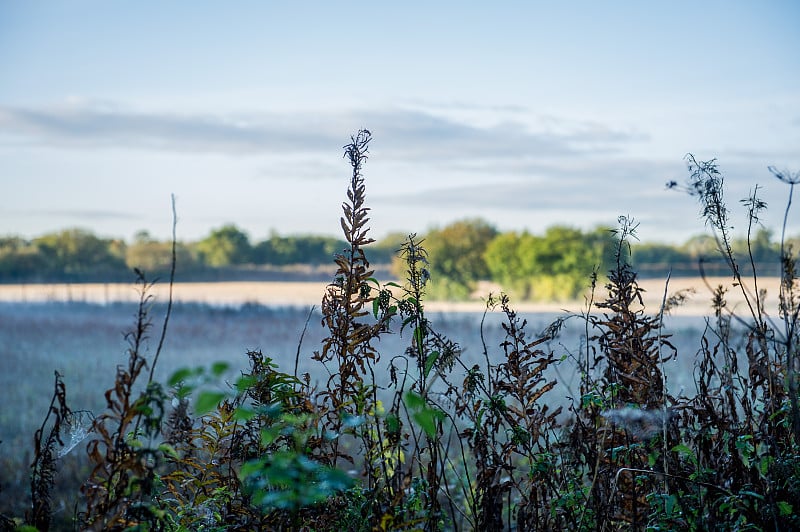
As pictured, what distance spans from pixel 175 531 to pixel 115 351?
16.9 m

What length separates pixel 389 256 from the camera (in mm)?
53656

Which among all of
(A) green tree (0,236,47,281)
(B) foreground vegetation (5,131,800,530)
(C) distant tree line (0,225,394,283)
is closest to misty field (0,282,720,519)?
(B) foreground vegetation (5,131,800,530)

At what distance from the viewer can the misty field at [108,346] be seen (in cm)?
995

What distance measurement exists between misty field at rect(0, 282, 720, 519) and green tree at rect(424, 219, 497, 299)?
30680mm

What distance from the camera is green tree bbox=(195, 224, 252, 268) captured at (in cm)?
4816

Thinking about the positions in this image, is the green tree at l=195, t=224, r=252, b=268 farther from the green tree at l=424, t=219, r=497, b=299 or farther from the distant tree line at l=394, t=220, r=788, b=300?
the green tree at l=424, t=219, r=497, b=299

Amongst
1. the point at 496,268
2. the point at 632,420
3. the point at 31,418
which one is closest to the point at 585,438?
the point at 632,420

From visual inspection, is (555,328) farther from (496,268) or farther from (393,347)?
(496,268)

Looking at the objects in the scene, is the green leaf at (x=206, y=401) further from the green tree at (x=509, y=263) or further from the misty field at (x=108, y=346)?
the green tree at (x=509, y=263)

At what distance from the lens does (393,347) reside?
17.7 meters

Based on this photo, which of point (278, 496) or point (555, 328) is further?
point (555, 328)

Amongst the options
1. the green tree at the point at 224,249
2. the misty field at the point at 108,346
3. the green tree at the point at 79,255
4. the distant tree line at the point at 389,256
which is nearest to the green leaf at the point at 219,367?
the misty field at the point at 108,346

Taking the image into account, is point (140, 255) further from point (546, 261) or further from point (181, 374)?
point (181, 374)

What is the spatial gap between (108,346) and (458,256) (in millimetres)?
42923
